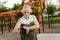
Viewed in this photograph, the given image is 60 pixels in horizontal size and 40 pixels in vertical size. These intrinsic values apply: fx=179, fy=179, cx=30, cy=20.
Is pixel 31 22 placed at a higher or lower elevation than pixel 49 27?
higher

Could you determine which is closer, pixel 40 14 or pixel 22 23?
pixel 22 23

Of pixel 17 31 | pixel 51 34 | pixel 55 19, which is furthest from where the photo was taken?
pixel 51 34

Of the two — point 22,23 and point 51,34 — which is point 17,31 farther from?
point 51,34

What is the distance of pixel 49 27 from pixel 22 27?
1.21m

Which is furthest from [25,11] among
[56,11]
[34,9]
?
[56,11]

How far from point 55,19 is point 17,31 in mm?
1157

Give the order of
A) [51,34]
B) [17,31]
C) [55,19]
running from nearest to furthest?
[17,31]
[55,19]
[51,34]

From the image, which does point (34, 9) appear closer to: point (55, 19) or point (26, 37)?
point (55, 19)

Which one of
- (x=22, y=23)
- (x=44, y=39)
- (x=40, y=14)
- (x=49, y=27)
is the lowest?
(x=44, y=39)

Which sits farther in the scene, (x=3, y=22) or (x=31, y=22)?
(x=3, y=22)

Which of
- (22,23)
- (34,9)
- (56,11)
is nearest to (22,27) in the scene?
(22,23)

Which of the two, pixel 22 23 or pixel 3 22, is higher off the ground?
pixel 22 23

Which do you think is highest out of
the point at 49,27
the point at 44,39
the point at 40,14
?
the point at 40,14

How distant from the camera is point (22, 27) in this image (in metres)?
0.76
